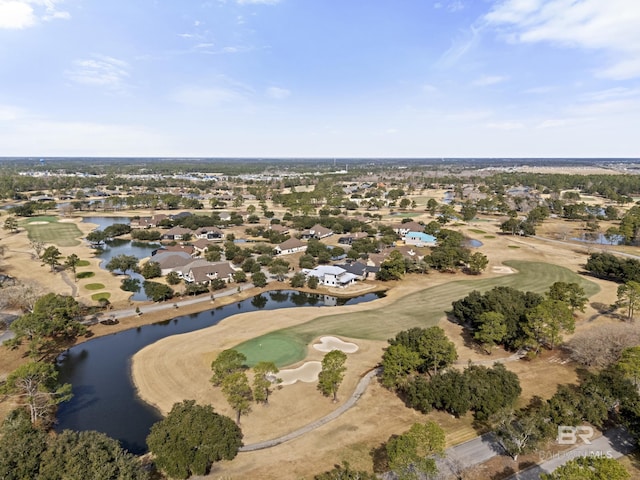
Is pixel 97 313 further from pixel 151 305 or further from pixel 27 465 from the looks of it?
pixel 27 465

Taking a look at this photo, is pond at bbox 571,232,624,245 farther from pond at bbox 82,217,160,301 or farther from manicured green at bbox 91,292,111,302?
manicured green at bbox 91,292,111,302

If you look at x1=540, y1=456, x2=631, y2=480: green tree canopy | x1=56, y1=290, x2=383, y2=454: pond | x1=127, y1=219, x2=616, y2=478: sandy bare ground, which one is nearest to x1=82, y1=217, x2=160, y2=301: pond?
x1=56, y1=290, x2=383, y2=454: pond

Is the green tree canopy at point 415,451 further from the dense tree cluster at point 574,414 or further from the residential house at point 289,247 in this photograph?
the residential house at point 289,247

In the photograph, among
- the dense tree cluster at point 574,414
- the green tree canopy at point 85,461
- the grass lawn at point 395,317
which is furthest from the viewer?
the grass lawn at point 395,317

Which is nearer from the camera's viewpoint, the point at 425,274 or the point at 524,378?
the point at 524,378

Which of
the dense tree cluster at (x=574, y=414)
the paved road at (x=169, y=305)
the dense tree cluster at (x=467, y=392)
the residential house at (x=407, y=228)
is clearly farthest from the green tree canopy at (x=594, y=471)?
the residential house at (x=407, y=228)

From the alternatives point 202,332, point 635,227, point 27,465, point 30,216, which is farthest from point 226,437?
point 30,216

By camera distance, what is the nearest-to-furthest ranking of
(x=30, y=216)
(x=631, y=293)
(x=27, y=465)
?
(x=27, y=465) < (x=631, y=293) < (x=30, y=216)
